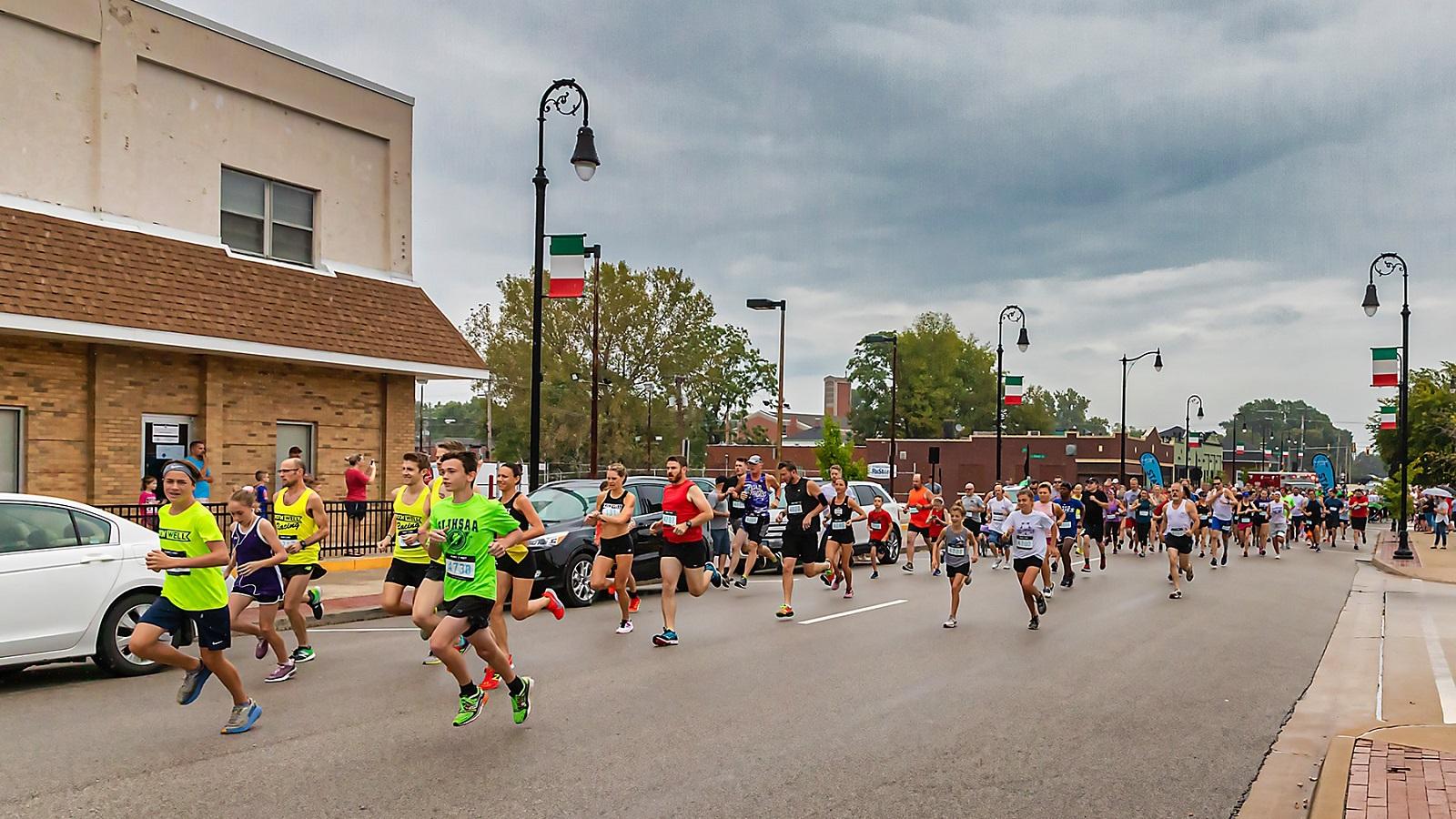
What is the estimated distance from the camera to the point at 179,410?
1902cm

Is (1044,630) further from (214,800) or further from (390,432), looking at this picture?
(390,432)

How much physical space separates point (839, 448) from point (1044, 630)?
1273 inches

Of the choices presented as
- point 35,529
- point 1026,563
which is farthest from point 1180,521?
point 35,529

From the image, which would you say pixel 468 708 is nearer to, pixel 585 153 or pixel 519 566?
pixel 519 566

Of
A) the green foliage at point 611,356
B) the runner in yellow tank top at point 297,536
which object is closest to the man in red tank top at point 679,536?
the runner in yellow tank top at point 297,536

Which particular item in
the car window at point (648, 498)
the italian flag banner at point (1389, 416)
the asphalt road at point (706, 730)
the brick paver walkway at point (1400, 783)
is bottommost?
the asphalt road at point (706, 730)

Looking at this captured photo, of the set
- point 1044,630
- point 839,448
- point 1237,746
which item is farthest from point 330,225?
point 839,448

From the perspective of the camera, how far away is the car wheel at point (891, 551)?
→ 77.2 ft

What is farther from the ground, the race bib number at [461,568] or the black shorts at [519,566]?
the race bib number at [461,568]

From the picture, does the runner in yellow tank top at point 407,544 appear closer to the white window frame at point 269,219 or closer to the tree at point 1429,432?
the white window frame at point 269,219

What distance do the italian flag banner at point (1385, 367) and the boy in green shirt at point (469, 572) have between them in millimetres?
27949

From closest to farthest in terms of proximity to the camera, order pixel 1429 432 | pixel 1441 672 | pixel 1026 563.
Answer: pixel 1441 672
pixel 1026 563
pixel 1429 432

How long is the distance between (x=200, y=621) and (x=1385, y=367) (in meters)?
30.0

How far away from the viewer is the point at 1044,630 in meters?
13.1
